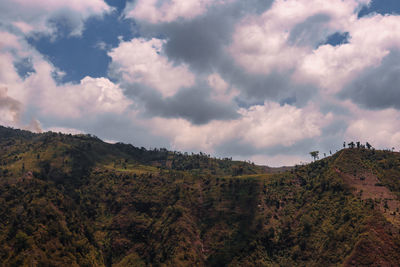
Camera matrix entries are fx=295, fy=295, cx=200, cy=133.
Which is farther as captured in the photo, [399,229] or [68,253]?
[68,253]

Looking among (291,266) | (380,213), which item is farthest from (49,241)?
(380,213)

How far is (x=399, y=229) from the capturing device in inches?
6865

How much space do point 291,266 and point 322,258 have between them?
25367 millimetres

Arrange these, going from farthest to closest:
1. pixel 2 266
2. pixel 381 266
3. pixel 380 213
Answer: pixel 380 213
pixel 2 266
pixel 381 266

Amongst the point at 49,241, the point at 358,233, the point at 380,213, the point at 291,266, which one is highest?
the point at 380,213

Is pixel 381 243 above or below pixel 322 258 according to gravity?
above

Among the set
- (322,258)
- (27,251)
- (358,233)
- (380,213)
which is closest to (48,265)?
(27,251)

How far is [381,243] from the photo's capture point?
167 metres

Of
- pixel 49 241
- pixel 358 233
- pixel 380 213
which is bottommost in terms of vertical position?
pixel 49 241

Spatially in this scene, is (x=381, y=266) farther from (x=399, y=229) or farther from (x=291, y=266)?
(x=291, y=266)

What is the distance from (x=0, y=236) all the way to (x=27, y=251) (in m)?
29.6

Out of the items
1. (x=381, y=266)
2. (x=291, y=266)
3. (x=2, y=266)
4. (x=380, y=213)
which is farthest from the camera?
(x=291, y=266)

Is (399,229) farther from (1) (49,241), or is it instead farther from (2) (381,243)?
(1) (49,241)

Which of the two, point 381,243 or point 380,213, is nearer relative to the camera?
point 381,243
